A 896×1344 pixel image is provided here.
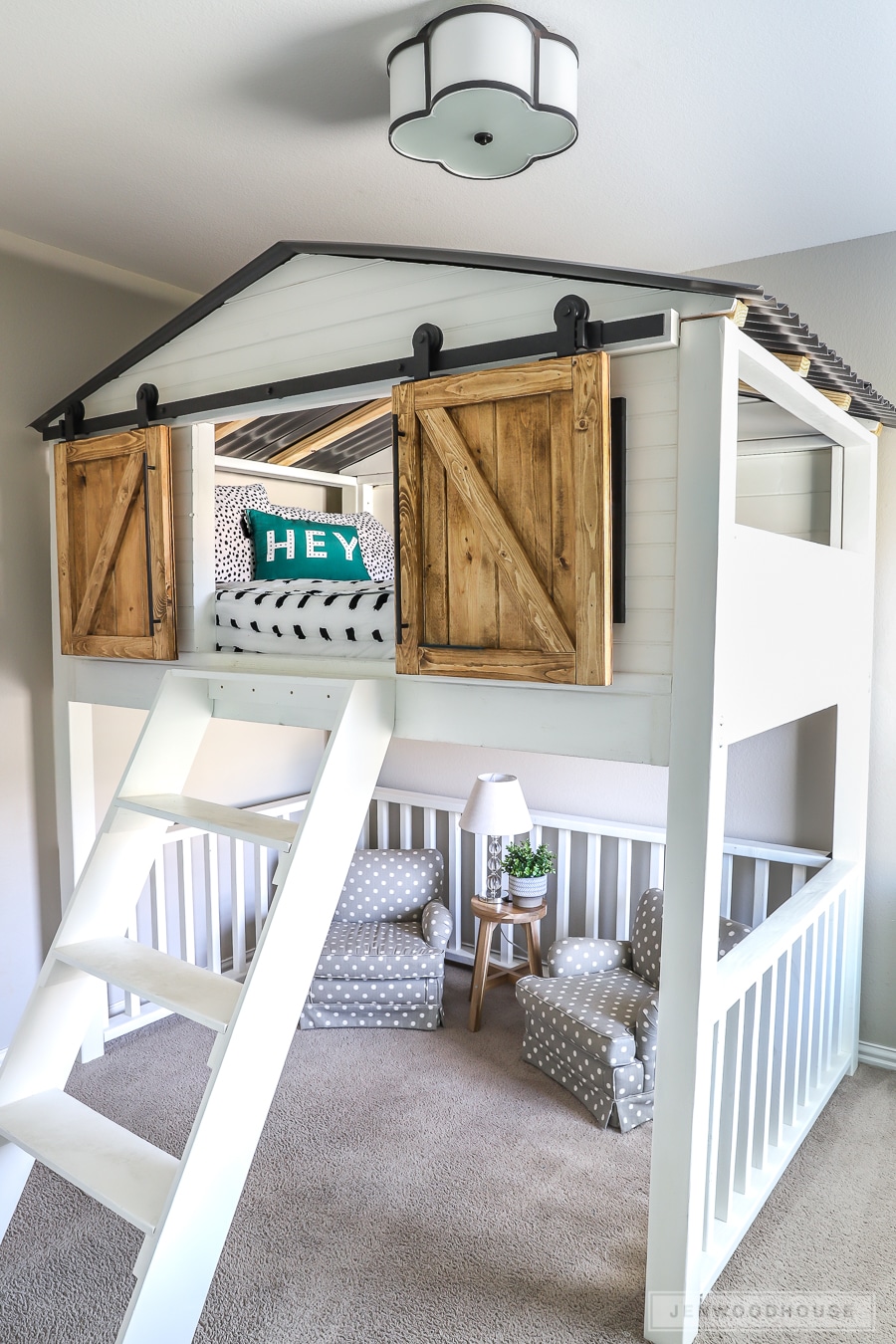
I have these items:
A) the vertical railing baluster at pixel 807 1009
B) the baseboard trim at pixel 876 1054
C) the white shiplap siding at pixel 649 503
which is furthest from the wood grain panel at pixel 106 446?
the baseboard trim at pixel 876 1054

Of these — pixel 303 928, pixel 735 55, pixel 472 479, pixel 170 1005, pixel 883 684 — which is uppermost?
pixel 735 55

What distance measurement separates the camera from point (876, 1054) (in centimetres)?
298

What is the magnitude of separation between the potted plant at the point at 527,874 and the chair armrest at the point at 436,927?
0.27m

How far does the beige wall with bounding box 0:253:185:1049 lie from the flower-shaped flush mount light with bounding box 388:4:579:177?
63.9 inches

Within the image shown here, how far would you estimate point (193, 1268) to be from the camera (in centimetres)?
161

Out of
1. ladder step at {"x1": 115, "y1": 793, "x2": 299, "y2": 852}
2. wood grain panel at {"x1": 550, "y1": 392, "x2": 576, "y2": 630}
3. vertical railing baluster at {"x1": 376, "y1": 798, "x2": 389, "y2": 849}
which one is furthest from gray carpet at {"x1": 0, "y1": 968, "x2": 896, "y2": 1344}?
wood grain panel at {"x1": 550, "y1": 392, "x2": 576, "y2": 630}

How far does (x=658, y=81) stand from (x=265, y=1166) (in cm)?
290

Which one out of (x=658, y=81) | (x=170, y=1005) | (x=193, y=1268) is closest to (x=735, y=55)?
(x=658, y=81)

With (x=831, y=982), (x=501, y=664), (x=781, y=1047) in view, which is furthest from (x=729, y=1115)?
(x=501, y=664)

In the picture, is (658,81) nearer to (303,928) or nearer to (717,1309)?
(303,928)

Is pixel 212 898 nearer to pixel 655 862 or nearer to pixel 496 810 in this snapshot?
pixel 496 810

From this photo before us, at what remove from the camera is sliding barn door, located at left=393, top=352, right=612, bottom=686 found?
5.51ft

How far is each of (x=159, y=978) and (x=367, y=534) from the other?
2.08 m

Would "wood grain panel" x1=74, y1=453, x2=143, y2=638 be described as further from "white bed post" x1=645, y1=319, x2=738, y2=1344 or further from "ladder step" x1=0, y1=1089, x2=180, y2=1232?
"white bed post" x1=645, y1=319, x2=738, y2=1344
